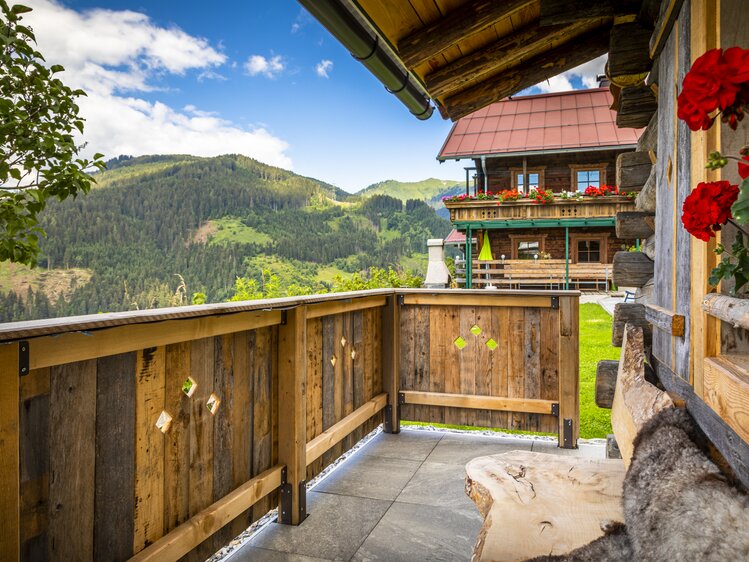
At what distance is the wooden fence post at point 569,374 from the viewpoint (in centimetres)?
392

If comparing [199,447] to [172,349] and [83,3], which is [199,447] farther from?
[83,3]

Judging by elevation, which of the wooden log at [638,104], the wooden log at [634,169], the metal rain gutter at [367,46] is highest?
the metal rain gutter at [367,46]

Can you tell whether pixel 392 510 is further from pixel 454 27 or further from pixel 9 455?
pixel 454 27

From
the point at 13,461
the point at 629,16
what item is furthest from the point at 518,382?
the point at 13,461

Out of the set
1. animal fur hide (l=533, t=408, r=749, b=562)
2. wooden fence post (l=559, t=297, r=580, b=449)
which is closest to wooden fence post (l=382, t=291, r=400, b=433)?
wooden fence post (l=559, t=297, r=580, b=449)

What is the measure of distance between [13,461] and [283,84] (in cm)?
8350

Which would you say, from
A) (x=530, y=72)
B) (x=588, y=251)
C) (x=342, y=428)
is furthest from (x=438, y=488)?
(x=588, y=251)

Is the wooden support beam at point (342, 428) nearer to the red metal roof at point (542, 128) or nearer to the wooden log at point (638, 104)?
the wooden log at point (638, 104)

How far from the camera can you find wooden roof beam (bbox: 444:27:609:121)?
3.42 m

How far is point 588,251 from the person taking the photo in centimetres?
1733

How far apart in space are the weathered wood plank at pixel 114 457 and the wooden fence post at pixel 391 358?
2681mm

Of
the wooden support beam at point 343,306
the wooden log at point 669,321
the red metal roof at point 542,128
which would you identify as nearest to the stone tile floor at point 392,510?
the wooden support beam at point 343,306

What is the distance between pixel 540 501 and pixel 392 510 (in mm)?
1376

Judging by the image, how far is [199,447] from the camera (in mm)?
2135
